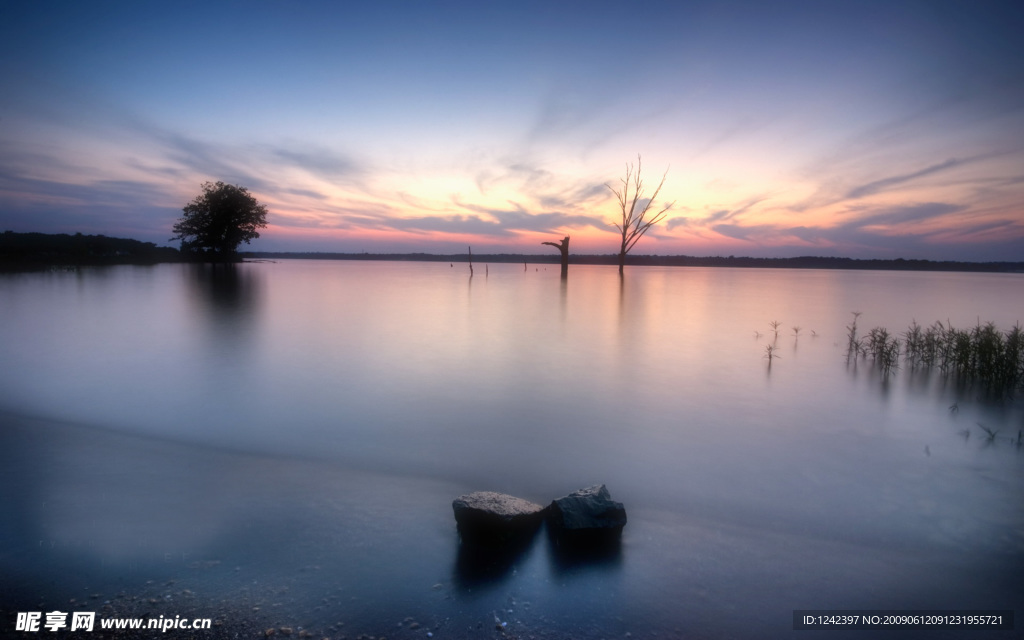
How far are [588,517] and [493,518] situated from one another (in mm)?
742

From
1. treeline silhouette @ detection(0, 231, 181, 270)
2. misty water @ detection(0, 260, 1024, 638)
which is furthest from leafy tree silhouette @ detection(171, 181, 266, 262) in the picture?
misty water @ detection(0, 260, 1024, 638)

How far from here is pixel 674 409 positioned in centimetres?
790

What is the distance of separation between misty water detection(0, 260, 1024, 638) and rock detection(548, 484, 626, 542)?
18 centimetres

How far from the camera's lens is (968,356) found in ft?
32.6

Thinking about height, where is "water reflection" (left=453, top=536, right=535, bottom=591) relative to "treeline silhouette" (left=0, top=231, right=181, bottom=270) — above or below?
below

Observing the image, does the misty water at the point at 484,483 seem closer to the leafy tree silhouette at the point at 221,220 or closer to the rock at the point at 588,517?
the rock at the point at 588,517

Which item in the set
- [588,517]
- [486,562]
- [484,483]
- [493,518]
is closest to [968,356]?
[588,517]

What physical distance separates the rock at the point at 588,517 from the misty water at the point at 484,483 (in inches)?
7.0

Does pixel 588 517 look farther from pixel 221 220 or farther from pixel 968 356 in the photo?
pixel 221 220

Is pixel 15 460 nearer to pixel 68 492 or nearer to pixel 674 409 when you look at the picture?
pixel 68 492

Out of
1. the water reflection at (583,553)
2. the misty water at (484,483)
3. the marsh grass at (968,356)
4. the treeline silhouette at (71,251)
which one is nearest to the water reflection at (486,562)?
the misty water at (484,483)

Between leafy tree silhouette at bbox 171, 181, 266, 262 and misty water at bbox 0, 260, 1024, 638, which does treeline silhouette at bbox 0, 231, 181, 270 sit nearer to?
leafy tree silhouette at bbox 171, 181, 266, 262

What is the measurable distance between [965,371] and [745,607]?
999cm

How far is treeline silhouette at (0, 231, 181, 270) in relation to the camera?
4844 centimetres
